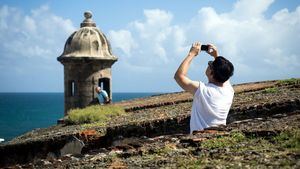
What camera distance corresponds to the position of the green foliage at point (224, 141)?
5.64 meters

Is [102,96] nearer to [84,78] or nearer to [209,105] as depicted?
[84,78]

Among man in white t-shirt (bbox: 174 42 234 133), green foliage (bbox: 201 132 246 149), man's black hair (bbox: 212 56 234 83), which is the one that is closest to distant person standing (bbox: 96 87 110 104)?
man in white t-shirt (bbox: 174 42 234 133)

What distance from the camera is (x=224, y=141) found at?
18.9ft

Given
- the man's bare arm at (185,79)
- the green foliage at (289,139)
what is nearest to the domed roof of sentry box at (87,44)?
the man's bare arm at (185,79)

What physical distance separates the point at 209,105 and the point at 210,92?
16cm

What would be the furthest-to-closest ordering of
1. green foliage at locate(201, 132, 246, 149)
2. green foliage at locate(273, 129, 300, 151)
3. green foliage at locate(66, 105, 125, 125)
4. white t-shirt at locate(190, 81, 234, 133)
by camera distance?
green foliage at locate(66, 105, 125, 125) < white t-shirt at locate(190, 81, 234, 133) < green foliage at locate(201, 132, 246, 149) < green foliage at locate(273, 129, 300, 151)

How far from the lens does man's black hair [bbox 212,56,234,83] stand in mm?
6039

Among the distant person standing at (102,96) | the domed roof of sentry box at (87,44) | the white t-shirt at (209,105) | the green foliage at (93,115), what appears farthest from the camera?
the domed roof of sentry box at (87,44)

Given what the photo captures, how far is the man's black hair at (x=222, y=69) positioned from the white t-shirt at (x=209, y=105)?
124mm

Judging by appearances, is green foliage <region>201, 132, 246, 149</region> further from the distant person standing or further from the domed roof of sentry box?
the domed roof of sentry box

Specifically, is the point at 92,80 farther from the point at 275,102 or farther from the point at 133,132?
the point at 275,102

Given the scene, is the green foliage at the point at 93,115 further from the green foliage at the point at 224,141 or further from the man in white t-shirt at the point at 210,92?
the green foliage at the point at 224,141

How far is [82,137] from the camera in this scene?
1038 cm

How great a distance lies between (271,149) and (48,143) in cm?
677
